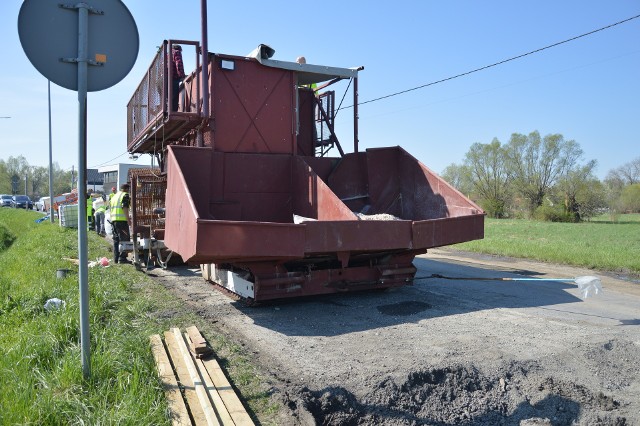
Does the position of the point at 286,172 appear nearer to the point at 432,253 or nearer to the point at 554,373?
the point at 554,373

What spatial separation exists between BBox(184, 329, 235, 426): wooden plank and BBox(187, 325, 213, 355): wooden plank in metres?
0.07

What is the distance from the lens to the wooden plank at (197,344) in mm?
3780

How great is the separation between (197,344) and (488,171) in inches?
1997

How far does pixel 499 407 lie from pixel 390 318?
78.9 inches

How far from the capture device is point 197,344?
386 cm

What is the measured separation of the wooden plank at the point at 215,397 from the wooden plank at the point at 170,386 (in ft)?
0.59

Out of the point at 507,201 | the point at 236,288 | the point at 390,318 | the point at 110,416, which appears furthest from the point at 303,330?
the point at 507,201

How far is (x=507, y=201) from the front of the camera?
1843 inches

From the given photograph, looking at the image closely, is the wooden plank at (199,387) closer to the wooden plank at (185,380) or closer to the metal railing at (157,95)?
the wooden plank at (185,380)

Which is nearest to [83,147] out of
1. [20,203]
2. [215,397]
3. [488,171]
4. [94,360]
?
[94,360]

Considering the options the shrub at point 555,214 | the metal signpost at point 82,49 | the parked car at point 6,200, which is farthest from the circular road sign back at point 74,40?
the parked car at point 6,200

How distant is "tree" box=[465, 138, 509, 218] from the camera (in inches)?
1912

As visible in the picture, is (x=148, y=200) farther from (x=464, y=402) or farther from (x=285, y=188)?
(x=464, y=402)

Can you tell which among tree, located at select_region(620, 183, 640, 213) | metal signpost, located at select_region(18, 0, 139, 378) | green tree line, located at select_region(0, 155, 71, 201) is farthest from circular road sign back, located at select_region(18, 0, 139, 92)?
green tree line, located at select_region(0, 155, 71, 201)
